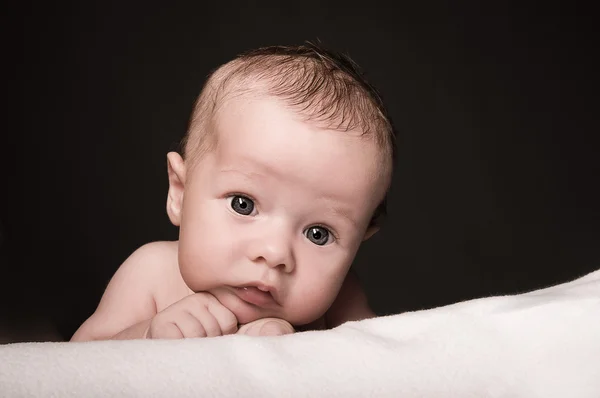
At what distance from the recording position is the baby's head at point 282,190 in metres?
0.95

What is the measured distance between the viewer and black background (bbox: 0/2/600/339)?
6.57ft

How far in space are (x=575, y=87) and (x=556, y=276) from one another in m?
0.61

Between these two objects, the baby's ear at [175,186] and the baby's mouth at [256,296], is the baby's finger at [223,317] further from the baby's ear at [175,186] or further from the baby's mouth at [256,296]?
the baby's ear at [175,186]

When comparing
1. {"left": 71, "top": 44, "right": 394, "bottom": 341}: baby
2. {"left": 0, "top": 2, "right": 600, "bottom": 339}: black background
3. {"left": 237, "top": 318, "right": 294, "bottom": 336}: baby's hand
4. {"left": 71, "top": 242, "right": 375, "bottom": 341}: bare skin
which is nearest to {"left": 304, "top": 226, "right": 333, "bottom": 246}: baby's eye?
{"left": 71, "top": 44, "right": 394, "bottom": 341}: baby

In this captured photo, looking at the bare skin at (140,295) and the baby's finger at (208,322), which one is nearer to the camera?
the baby's finger at (208,322)

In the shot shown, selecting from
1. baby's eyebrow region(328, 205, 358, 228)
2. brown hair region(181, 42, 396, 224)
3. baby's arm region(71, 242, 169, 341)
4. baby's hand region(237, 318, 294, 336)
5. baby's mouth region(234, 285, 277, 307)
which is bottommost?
baby's arm region(71, 242, 169, 341)

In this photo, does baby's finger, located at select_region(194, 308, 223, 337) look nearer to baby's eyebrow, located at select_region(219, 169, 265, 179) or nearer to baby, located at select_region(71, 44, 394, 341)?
baby, located at select_region(71, 44, 394, 341)

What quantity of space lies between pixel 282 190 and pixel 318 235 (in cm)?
9

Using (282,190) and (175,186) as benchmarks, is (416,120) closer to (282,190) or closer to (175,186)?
(175,186)

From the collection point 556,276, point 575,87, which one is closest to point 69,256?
point 556,276

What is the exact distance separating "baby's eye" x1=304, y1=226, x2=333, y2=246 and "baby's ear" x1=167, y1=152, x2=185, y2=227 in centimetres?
24

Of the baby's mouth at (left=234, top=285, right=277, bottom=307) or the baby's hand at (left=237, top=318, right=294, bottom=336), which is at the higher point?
the baby's mouth at (left=234, top=285, right=277, bottom=307)

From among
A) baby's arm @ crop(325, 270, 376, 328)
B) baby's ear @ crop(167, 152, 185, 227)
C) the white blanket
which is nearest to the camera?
the white blanket

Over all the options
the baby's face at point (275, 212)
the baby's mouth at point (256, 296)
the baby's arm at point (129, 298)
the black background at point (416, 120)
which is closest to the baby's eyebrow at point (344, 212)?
the baby's face at point (275, 212)
